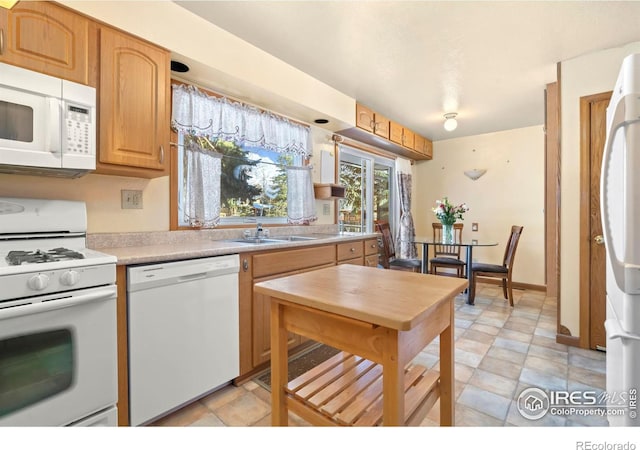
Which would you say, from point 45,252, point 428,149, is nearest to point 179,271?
point 45,252

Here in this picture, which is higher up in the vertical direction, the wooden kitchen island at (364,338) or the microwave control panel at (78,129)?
the microwave control panel at (78,129)

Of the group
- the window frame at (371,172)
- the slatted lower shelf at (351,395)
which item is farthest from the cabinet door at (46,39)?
the window frame at (371,172)

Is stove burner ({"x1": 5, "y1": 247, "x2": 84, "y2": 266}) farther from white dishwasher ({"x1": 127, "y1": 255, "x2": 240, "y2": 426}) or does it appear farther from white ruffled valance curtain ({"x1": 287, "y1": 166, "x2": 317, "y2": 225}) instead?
white ruffled valance curtain ({"x1": 287, "y1": 166, "x2": 317, "y2": 225})

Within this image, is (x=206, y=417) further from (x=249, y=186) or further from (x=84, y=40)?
(x=84, y=40)

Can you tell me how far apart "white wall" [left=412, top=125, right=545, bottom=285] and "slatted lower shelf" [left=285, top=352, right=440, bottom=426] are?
155 inches

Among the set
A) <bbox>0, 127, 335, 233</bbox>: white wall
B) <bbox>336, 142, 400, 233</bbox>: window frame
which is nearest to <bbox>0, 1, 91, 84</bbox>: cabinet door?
<bbox>0, 127, 335, 233</bbox>: white wall

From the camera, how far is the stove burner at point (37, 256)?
1.17 meters

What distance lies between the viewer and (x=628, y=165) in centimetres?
107

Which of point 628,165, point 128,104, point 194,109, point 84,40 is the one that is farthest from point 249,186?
point 628,165

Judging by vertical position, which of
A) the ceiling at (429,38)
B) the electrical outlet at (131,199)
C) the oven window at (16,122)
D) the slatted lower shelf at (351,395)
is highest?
the ceiling at (429,38)

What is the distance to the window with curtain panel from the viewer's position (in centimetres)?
217

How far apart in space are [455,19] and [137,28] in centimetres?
190

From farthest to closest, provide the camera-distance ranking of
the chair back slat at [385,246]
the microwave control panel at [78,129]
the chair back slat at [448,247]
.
A: the chair back slat at [448,247] → the chair back slat at [385,246] → the microwave control panel at [78,129]

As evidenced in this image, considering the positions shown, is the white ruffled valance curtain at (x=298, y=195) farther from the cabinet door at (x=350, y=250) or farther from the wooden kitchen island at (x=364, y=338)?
the wooden kitchen island at (x=364, y=338)
